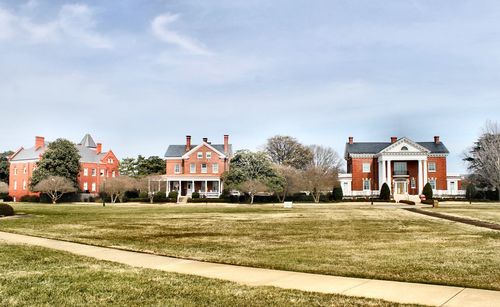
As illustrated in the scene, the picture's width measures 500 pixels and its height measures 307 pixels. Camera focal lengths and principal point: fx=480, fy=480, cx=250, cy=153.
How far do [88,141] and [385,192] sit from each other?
2548 inches

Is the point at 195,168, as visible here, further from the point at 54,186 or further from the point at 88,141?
the point at 88,141

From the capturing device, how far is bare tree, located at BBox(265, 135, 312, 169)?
97688mm

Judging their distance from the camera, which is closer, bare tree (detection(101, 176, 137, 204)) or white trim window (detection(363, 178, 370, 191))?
bare tree (detection(101, 176, 137, 204))

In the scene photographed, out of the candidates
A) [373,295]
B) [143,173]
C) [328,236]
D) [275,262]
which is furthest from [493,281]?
[143,173]

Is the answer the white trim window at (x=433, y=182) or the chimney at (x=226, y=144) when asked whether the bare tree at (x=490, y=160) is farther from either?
the chimney at (x=226, y=144)

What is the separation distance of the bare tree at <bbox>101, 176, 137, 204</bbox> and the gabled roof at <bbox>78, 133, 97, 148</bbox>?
31.2m

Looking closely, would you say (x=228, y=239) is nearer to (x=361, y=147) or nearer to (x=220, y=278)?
(x=220, y=278)

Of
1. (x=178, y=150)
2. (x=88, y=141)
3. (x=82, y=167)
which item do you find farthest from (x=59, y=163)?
(x=88, y=141)

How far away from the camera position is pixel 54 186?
236ft

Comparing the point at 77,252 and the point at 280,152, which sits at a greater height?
the point at 280,152

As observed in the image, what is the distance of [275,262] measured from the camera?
37.0ft

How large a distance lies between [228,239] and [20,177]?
274 ft

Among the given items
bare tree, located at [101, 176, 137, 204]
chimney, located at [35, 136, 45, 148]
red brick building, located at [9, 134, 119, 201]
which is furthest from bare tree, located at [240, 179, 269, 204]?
chimney, located at [35, 136, 45, 148]

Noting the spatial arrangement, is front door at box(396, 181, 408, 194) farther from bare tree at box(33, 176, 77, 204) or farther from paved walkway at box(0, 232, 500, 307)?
paved walkway at box(0, 232, 500, 307)
